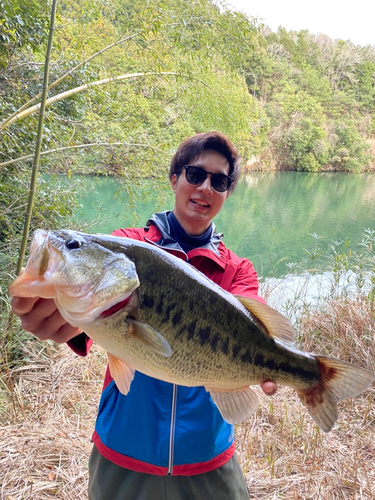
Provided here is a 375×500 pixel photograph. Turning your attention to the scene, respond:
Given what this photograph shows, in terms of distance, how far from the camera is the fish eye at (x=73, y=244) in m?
0.98

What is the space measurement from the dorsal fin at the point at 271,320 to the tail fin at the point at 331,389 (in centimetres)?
19

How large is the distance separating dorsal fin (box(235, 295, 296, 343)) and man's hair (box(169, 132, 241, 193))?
93 centimetres

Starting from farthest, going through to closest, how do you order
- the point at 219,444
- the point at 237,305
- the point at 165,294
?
the point at 219,444 < the point at 237,305 < the point at 165,294

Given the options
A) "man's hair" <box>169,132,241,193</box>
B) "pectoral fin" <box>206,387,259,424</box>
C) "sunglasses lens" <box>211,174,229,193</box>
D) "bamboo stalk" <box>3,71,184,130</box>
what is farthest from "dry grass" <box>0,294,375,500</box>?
"bamboo stalk" <box>3,71,184,130</box>

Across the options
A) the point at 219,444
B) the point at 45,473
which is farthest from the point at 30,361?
the point at 219,444

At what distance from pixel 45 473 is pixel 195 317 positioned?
2098 mm

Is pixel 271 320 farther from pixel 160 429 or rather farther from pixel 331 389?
pixel 160 429

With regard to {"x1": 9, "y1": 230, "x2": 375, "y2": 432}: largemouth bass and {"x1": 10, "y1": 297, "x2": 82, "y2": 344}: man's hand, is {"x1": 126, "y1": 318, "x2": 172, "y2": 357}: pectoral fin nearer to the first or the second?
{"x1": 9, "y1": 230, "x2": 375, "y2": 432}: largemouth bass

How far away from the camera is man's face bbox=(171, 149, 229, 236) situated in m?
1.71

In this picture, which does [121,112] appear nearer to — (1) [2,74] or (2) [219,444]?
(1) [2,74]

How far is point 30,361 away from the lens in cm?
352

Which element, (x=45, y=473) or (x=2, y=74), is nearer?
(x=45, y=473)

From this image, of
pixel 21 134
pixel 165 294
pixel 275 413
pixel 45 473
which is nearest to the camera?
pixel 165 294

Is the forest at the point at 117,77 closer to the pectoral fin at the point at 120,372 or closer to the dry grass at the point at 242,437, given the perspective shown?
the dry grass at the point at 242,437
